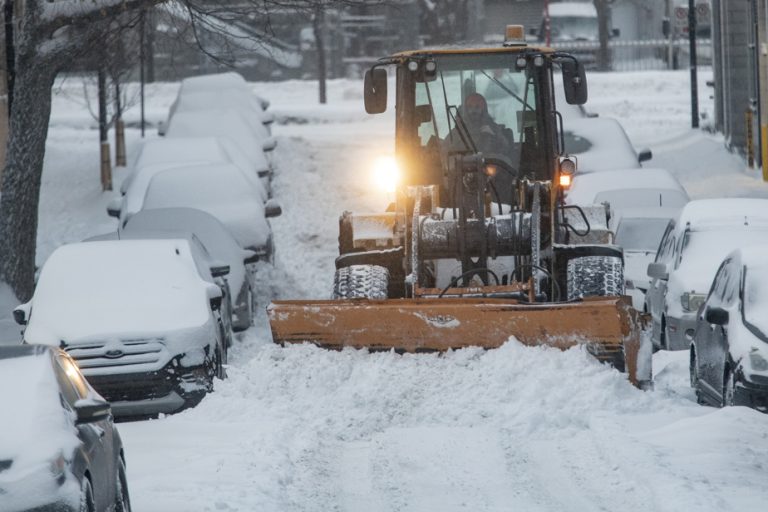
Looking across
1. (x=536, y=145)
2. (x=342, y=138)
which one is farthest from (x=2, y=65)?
(x=536, y=145)

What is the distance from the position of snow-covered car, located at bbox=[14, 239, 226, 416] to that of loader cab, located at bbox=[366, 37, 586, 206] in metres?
2.11

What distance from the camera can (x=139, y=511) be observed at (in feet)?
29.2

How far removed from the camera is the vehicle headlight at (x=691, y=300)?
14781 mm

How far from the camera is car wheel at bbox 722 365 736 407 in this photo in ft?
37.7

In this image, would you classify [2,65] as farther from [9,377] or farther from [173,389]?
[9,377]

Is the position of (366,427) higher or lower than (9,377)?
lower

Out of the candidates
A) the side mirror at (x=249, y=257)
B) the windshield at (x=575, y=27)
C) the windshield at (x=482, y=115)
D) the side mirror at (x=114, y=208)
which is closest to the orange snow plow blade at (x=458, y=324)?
the windshield at (x=482, y=115)

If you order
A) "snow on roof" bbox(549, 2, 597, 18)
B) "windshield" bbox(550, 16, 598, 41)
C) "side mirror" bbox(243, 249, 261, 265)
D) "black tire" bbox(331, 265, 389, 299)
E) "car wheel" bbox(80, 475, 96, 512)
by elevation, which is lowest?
"car wheel" bbox(80, 475, 96, 512)

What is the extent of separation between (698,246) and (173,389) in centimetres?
574

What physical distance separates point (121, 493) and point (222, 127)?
20.4 metres

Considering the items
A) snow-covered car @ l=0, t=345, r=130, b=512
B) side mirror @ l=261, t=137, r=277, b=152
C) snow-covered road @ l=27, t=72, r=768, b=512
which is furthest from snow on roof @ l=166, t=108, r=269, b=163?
snow-covered car @ l=0, t=345, r=130, b=512

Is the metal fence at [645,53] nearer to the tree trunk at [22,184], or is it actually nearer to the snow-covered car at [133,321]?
the tree trunk at [22,184]

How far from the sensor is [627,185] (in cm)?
2147

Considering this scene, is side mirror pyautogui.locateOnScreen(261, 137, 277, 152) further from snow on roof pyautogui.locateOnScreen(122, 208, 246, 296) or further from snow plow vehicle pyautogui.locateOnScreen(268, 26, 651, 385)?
snow plow vehicle pyautogui.locateOnScreen(268, 26, 651, 385)
